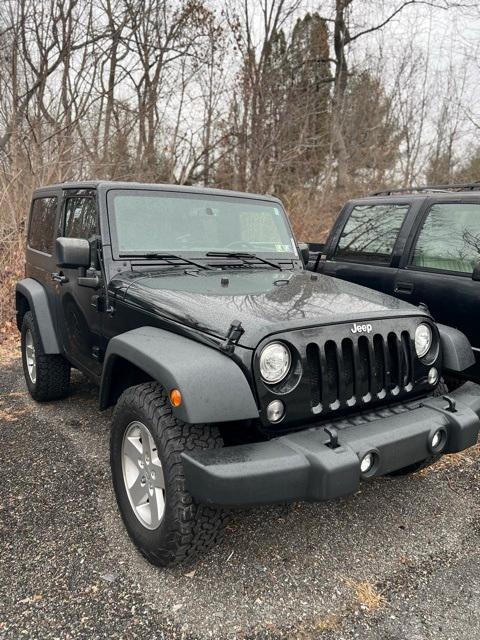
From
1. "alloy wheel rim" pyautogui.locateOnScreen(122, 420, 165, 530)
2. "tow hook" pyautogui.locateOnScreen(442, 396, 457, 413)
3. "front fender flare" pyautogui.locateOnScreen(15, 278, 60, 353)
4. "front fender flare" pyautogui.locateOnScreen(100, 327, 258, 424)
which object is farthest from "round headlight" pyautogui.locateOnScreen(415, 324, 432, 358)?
"front fender flare" pyautogui.locateOnScreen(15, 278, 60, 353)

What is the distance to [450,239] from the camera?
397 cm

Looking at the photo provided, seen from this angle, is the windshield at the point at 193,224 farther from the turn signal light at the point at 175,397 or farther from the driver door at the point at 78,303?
the turn signal light at the point at 175,397

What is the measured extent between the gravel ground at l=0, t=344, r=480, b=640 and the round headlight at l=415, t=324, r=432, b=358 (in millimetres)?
958

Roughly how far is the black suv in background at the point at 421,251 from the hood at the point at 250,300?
108cm

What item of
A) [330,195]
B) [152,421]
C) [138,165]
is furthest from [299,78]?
[152,421]

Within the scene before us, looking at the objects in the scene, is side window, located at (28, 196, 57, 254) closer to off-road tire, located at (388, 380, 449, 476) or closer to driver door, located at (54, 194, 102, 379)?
driver door, located at (54, 194, 102, 379)

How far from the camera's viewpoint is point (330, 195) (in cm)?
1417

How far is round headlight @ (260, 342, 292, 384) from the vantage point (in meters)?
2.11

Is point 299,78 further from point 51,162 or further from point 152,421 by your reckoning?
point 152,421

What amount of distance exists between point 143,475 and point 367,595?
A: 115 centimetres

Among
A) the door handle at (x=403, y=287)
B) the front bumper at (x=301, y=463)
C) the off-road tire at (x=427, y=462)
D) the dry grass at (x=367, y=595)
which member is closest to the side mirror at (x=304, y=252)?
the door handle at (x=403, y=287)

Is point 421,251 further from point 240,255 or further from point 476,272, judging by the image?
point 240,255

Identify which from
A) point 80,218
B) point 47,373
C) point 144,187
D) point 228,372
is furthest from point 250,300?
point 47,373

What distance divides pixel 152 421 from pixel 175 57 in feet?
44.5
